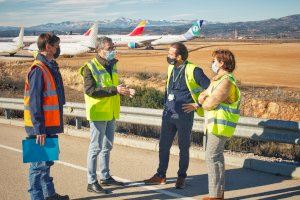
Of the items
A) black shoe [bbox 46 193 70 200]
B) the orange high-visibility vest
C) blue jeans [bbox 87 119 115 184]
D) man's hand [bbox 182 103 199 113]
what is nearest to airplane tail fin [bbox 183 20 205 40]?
blue jeans [bbox 87 119 115 184]

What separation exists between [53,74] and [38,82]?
0.86ft

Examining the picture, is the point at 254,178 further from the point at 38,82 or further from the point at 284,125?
the point at 38,82

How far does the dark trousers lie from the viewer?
6.20m

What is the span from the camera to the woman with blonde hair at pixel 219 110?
517cm

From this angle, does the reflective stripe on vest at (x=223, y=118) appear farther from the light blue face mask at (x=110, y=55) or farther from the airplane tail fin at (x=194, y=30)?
the airplane tail fin at (x=194, y=30)

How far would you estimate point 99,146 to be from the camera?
6184 mm

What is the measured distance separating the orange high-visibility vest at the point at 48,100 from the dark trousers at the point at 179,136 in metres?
1.69

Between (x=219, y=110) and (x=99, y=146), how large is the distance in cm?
187

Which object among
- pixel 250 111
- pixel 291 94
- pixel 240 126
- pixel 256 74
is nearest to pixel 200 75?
pixel 240 126

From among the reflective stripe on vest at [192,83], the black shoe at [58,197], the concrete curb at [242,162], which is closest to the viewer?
the black shoe at [58,197]

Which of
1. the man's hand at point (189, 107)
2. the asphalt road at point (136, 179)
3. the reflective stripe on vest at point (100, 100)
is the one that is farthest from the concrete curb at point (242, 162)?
the reflective stripe on vest at point (100, 100)

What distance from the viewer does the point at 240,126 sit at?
23.8 feet

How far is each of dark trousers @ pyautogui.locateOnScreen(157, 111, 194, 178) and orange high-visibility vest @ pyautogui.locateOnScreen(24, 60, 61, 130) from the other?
1.69 meters

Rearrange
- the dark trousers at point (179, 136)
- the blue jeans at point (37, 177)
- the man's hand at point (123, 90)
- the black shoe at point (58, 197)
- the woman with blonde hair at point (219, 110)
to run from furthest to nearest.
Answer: the dark trousers at point (179, 136)
the man's hand at point (123, 90)
the black shoe at point (58, 197)
the blue jeans at point (37, 177)
the woman with blonde hair at point (219, 110)
